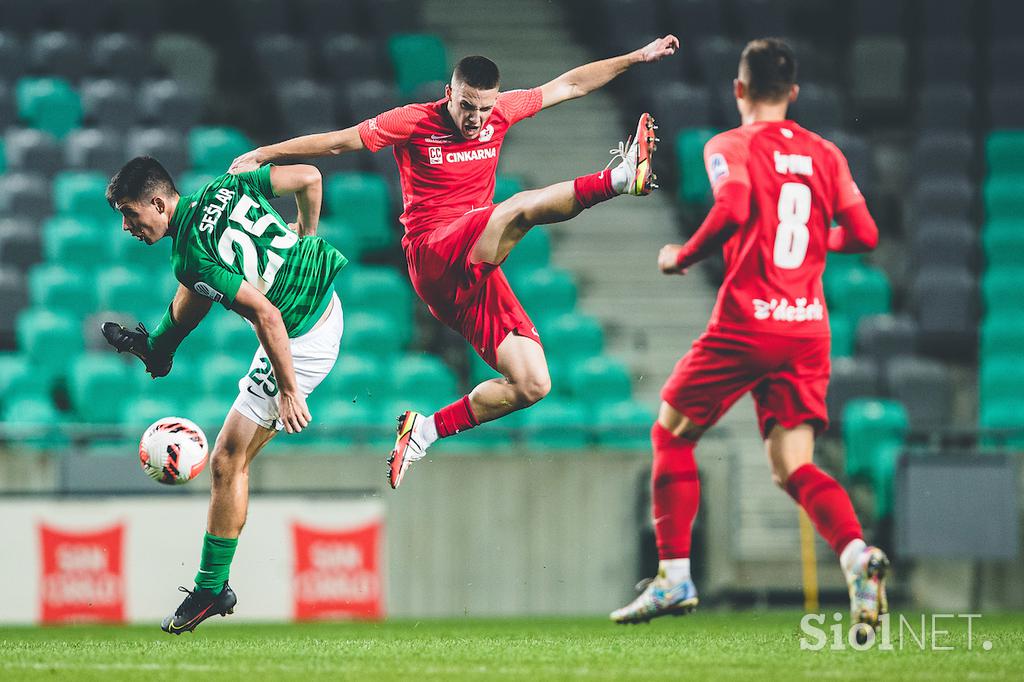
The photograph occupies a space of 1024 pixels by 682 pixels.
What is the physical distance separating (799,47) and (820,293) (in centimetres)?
896

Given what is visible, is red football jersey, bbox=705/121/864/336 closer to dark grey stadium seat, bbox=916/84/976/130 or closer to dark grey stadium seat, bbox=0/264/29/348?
dark grey stadium seat, bbox=0/264/29/348

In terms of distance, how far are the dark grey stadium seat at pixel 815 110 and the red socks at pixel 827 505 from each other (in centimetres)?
776

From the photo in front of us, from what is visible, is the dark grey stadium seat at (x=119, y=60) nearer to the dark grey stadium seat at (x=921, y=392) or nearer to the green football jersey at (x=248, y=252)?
the dark grey stadium seat at (x=921, y=392)

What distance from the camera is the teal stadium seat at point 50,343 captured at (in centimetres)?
1072

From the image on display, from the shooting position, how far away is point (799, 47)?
45.6ft

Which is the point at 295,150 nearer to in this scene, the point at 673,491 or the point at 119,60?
the point at 673,491

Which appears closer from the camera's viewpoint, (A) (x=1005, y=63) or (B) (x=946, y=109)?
(B) (x=946, y=109)

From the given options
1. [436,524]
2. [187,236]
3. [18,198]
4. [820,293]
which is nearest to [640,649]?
[820,293]

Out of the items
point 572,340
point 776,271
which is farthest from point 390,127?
point 572,340

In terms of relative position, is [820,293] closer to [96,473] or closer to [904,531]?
[904,531]

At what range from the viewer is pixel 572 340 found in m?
11.0

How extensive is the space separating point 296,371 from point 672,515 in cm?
182

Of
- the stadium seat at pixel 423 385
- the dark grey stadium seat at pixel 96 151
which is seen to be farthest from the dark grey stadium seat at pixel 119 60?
the stadium seat at pixel 423 385

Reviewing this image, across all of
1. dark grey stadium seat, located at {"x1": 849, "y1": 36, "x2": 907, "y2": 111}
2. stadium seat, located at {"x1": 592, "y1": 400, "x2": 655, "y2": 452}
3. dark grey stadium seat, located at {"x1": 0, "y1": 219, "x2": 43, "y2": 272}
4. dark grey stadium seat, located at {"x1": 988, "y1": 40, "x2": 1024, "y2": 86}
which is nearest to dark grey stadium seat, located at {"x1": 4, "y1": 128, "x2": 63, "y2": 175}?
dark grey stadium seat, located at {"x1": 0, "y1": 219, "x2": 43, "y2": 272}
